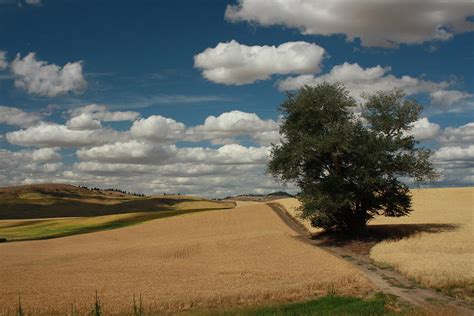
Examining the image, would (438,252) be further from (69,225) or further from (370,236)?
(69,225)

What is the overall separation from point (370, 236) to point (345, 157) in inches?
350

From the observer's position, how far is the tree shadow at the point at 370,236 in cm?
4921

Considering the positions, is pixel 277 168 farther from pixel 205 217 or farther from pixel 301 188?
pixel 205 217

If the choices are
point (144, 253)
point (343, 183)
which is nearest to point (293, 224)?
point (343, 183)

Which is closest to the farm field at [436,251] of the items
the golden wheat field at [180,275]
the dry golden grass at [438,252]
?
the dry golden grass at [438,252]

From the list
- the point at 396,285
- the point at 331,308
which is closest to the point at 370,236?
the point at 396,285

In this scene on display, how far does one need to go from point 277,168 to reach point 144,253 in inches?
682

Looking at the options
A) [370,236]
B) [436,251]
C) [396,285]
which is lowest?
[396,285]

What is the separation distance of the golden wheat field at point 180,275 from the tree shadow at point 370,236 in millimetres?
4591

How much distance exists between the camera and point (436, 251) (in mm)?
40688

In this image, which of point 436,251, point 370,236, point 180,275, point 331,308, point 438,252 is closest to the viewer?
point 331,308

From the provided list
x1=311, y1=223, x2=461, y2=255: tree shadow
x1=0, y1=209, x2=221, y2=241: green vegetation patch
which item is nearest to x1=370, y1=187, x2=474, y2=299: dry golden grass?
x1=311, y1=223, x2=461, y2=255: tree shadow

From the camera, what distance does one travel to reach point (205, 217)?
298 feet

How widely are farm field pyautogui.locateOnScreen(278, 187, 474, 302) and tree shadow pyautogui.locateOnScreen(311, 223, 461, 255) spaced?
0.34 feet
